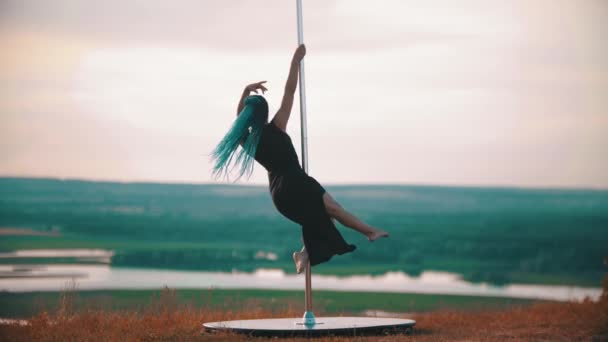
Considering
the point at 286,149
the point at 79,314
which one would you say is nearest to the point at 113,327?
the point at 79,314

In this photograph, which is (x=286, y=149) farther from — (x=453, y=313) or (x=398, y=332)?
(x=453, y=313)

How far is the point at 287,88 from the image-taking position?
9266 mm

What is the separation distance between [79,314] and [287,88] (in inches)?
138

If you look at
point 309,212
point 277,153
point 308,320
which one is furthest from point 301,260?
point 277,153

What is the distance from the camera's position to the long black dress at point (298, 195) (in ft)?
29.2

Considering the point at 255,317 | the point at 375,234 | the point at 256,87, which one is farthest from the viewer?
the point at 255,317

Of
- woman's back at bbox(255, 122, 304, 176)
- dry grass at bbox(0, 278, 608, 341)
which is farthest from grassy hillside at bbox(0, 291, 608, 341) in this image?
woman's back at bbox(255, 122, 304, 176)

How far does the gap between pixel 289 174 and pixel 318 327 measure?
5.01 feet

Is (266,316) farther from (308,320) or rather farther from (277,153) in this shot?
(277,153)

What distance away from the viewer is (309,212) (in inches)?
352

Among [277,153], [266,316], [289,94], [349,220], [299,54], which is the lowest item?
[266,316]

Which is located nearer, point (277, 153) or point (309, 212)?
point (309, 212)

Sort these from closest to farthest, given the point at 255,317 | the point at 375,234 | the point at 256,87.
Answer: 1. the point at 375,234
2. the point at 256,87
3. the point at 255,317

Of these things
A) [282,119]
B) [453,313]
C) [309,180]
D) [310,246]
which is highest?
[282,119]
